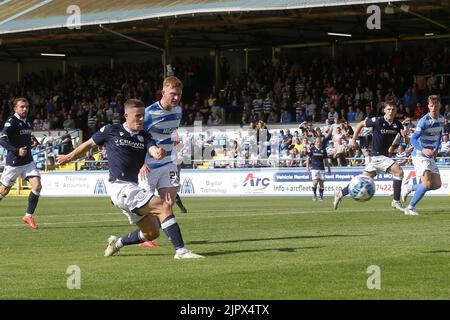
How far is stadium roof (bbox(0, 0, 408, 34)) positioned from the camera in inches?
1567

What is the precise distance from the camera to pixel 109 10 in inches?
1799

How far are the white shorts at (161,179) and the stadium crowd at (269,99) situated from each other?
2167 centimetres

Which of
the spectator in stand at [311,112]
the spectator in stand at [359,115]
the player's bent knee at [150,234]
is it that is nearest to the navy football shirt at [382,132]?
the player's bent knee at [150,234]

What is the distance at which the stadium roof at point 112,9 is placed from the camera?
39.8 m

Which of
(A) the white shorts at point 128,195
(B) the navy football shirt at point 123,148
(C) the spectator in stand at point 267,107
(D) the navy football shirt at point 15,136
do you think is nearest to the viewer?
(A) the white shorts at point 128,195

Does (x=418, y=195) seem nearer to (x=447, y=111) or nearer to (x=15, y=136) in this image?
(x=15, y=136)

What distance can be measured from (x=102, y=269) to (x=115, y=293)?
2237 mm

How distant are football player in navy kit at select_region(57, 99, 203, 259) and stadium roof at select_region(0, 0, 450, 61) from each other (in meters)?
25.8

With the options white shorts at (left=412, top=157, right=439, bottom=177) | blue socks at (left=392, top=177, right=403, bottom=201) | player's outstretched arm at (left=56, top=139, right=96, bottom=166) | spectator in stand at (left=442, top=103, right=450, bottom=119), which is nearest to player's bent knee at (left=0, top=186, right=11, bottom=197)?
blue socks at (left=392, top=177, right=403, bottom=201)

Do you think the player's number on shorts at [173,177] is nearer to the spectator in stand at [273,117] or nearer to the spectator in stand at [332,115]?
the spectator in stand at [332,115]

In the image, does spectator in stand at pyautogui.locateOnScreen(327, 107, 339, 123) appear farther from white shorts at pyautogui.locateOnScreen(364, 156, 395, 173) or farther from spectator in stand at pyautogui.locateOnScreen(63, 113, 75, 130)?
white shorts at pyautogui.locateOnScreen(364, 156, 395, 173)

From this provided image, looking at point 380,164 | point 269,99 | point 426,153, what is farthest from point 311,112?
point 426,153

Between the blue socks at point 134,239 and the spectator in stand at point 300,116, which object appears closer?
the blue socks at point 134,239

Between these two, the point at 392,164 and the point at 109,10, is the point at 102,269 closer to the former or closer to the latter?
the point at 392,164
